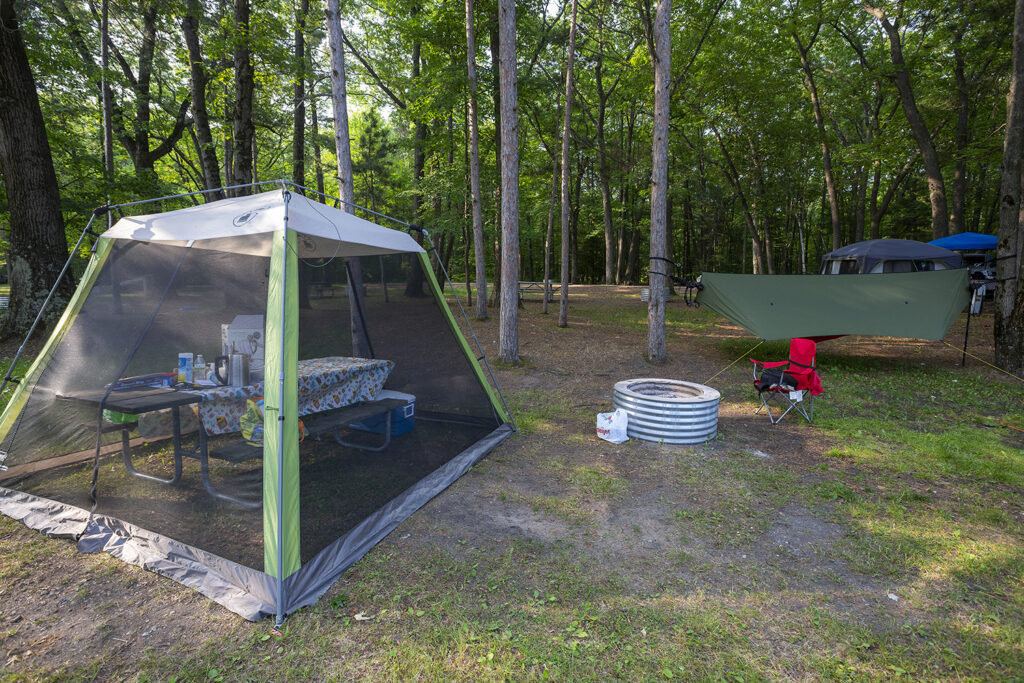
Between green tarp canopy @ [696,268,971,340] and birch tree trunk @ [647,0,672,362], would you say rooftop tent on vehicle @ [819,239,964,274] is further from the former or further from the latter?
birch tree trunk @ [647,0,672,362]

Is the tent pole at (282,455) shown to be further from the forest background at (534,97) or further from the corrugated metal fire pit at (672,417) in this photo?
the forest background at (534,97)

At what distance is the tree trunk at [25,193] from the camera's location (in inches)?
243

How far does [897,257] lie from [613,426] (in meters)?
10.7

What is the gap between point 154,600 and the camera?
2.29 meters

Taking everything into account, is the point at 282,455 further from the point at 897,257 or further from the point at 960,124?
the point at 960,124

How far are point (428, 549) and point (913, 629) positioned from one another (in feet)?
7.23

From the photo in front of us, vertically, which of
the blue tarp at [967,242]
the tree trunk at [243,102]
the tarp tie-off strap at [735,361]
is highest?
the tree trunk at [243,102]

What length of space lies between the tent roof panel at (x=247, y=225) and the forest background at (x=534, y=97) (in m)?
3.20

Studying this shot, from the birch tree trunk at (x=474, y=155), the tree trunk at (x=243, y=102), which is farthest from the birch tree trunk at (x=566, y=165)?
the tree trunk at (x=243, y=102)

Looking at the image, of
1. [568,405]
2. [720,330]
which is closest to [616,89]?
[720,330]

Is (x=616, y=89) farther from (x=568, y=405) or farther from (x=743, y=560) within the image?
(x=743, y=560)

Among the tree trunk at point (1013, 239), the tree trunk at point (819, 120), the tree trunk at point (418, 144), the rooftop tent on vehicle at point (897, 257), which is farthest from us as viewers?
the tree trunk at point (819, 120)

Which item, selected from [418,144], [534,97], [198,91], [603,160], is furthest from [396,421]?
[603,160]

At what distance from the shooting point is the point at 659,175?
673cm
